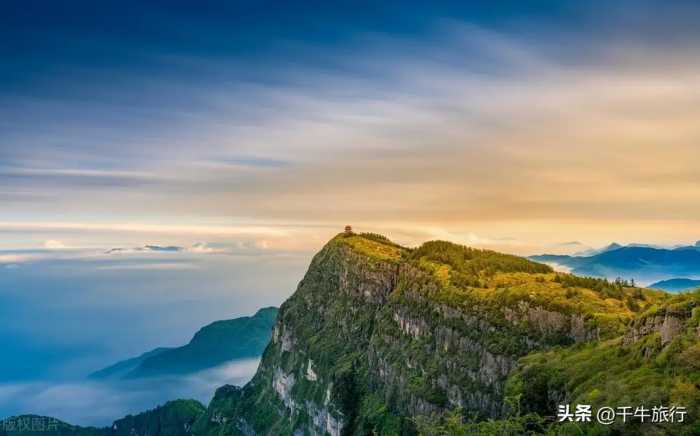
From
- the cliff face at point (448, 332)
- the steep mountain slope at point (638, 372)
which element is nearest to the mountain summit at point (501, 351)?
the steep mountain slope at point (638, 372)

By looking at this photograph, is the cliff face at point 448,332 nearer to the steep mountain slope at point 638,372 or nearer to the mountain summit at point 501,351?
the mountain summit at point 501,351

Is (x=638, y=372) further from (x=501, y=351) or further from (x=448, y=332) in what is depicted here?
(x=448, y=332)

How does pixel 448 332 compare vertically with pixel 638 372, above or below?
below

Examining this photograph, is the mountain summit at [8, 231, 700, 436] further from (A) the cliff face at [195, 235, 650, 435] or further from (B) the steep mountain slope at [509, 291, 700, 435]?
(A) the cliff face at [195, 235, 650, 435]

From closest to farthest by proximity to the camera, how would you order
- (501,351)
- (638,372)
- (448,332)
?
1. (638,372)
2. (501,351)
3. (448,332)

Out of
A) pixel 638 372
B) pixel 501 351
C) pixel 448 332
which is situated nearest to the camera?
pixel 638 372

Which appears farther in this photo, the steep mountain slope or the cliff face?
the cliff face

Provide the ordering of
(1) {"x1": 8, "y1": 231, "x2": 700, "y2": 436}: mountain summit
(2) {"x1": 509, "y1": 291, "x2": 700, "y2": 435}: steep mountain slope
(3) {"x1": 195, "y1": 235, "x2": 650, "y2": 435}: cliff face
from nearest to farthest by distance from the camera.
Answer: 1. (2) {"x1": 509, "y1": 291, "x2": 700, "y2": 435}: steep mountain slope
2. (1) {"x1": 8, "y1": 231, "x2": 700, "y2": 436}: mountain summit
3. (3) {"x1": 195, "y1": 235, "x2": 650, "y2": 435}: cliff face

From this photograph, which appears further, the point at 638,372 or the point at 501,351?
the point at 501,351

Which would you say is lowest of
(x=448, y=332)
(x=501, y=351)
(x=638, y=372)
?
(x=448, y=332)

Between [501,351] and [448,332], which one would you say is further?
[448,332]

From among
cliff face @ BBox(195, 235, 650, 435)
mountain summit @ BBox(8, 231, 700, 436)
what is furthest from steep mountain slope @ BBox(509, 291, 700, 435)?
cliff face @ BBox(195, 235, 650, 435)

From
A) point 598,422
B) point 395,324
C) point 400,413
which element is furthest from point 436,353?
point 598,422

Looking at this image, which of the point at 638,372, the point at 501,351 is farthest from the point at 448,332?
the point at 638,372
